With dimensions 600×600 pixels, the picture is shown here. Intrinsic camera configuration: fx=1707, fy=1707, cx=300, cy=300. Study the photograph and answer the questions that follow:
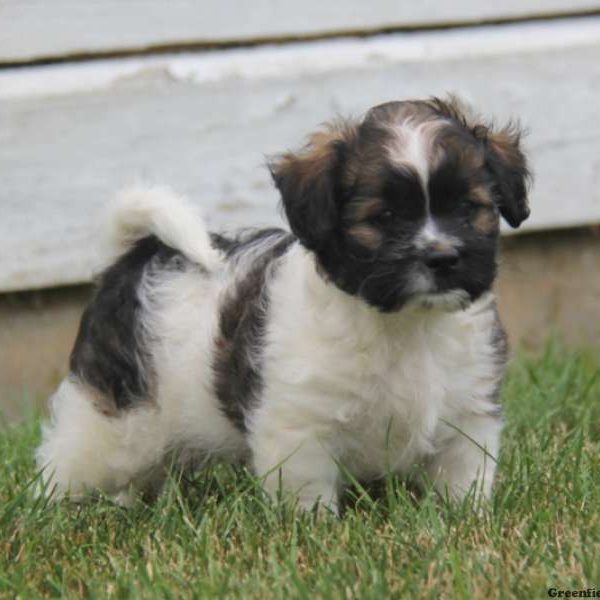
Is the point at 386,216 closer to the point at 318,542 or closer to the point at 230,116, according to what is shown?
the point at 318,542

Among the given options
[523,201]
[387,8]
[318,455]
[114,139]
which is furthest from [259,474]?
→ [387,8]

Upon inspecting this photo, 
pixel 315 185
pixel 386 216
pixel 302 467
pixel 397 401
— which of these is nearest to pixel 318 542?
pixel 302 467

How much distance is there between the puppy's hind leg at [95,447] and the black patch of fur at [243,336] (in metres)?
0.40

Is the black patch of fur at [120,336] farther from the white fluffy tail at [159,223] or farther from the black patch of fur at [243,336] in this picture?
the black patch of fur at [243,336]

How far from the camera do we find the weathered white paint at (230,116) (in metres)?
7.41

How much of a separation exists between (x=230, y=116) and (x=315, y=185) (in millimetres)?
2831

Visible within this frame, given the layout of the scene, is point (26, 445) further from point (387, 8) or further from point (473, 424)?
point (387, 8)

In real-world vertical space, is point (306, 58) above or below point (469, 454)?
above

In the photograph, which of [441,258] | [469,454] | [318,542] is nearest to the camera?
[318,542]

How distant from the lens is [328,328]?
16.0 feet

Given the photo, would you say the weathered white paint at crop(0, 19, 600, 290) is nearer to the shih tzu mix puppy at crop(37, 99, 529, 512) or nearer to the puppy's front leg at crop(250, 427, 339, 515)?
the shih tzu mix puppy at crop(37, 99, 529, 512)

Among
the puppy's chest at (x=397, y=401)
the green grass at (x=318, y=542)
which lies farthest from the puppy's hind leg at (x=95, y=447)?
the puppy's chest at (x=397, y=401)

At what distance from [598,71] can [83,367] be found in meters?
3.33

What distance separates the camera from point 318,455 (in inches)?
193
